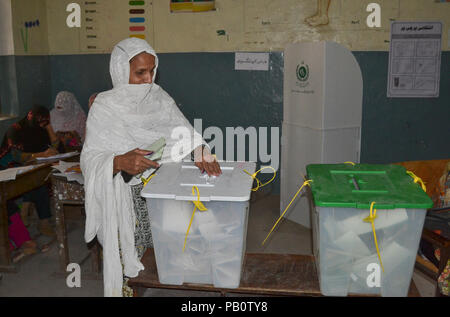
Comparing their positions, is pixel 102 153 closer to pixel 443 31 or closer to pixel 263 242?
pixel 263 242

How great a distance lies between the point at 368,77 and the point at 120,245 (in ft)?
11.1

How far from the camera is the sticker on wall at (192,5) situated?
4359mm

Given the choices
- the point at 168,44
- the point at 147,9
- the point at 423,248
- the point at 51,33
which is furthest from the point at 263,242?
the point at 51,33

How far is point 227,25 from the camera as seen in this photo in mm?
4375

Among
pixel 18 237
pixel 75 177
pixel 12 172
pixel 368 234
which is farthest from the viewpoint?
pixel 18 237

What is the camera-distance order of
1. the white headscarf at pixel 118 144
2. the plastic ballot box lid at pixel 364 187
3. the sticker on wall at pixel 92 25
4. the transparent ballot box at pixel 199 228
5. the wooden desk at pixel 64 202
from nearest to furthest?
the plastic ballot box lid at pixel 364 187 < the transparent ballot box at pixel 199 228 < the white headscarf at pixel 118 144 < the wooden desk at pixel 64 202 < the sticker on wall at pixel 92 25

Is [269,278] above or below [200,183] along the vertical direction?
Result: below

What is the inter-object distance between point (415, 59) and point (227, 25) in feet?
6.27

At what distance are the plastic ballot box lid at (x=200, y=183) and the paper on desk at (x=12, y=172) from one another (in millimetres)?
1542

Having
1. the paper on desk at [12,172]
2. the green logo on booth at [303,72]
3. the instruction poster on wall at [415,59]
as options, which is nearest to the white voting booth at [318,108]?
the green logo on booth at [303,72]

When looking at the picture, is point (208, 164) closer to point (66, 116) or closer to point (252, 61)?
point (66, 116)

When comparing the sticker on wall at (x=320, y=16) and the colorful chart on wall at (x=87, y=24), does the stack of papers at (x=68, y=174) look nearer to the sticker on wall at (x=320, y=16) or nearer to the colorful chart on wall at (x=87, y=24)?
the colorful chart on wall at (x=87, y=24)

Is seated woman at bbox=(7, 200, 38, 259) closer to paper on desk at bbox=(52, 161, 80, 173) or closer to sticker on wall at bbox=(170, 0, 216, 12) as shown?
paper on desk at bbox=(52, 161, 80, 173)

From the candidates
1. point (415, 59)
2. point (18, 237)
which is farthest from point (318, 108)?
point (18, 237)
